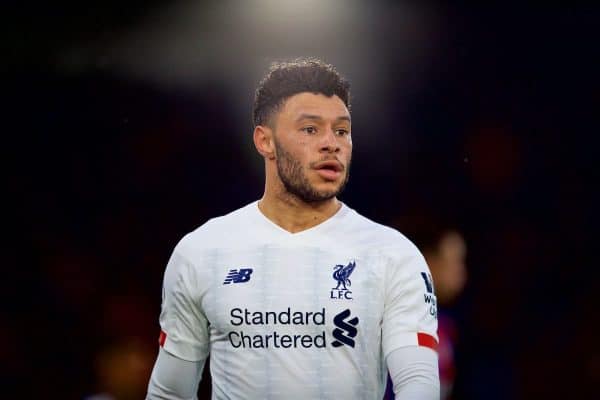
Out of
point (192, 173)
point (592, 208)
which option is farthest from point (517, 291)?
point (192, 173)

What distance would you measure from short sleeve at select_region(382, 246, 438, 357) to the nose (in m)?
0.36

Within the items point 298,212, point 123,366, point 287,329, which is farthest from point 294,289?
point 123,366

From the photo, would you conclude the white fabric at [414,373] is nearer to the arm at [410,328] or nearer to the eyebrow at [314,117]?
the arm at [410,328]

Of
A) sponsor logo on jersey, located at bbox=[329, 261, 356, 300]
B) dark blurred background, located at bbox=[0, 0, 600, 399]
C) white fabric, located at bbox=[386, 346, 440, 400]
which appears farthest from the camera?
dark blurred background, located at bbox=[0, 0, 600, 399]

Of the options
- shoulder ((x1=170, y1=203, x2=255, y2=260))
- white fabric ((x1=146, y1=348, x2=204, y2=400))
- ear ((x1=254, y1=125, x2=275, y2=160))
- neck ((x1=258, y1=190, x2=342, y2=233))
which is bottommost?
white fabric ((x1=146, y1=348, x2=204, y2=400))

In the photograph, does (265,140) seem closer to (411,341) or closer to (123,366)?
(411,341)

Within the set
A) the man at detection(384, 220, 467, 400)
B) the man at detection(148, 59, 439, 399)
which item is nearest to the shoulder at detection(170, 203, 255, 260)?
the man at detection(148, 59, 439, 399)

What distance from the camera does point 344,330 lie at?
239cm

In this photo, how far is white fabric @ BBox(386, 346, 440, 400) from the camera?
2.21 m

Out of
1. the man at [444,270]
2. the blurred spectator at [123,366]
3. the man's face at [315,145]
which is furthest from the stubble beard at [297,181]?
the blurred spectator at [123,366]

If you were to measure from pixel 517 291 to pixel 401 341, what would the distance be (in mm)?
2684

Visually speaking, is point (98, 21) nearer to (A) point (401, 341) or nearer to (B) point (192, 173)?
(B) point (192, 173)

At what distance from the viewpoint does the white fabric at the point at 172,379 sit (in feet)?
8.51

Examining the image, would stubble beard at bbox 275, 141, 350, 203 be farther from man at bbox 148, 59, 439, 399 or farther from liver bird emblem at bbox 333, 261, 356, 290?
liver bird emblem at bbox 333, 261, 356, 290
